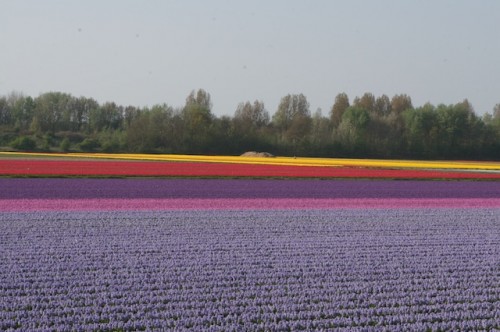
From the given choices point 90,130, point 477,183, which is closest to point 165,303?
point 477,183

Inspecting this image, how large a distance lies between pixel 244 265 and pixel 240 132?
211 ft

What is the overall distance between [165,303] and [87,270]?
77.2 inches

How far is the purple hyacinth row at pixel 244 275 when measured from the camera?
696 centimetres

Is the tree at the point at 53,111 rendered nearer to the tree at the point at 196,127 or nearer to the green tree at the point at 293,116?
the tree at the point at 196,127

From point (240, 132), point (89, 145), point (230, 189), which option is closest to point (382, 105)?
point (240, 132)

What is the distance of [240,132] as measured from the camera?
7375 cm

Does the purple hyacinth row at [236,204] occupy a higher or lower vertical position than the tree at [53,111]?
lower

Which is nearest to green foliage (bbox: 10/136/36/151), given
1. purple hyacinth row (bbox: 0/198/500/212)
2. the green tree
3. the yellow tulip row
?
the yellow tulip row

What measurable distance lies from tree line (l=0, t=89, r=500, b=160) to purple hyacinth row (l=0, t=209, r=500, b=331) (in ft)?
179

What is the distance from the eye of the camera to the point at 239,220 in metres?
14.8

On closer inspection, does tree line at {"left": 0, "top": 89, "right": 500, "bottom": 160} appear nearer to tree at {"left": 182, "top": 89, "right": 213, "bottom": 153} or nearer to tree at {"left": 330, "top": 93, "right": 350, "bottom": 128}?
tree at {"left": 182, "top": 89, "right": 213, "bottom": 153}

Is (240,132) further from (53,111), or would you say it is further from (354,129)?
(53,111)

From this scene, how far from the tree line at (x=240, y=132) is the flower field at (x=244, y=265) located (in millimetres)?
51341

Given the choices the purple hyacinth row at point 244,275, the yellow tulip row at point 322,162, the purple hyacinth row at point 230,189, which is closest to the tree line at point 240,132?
the yellow tulip row at point 322,162
